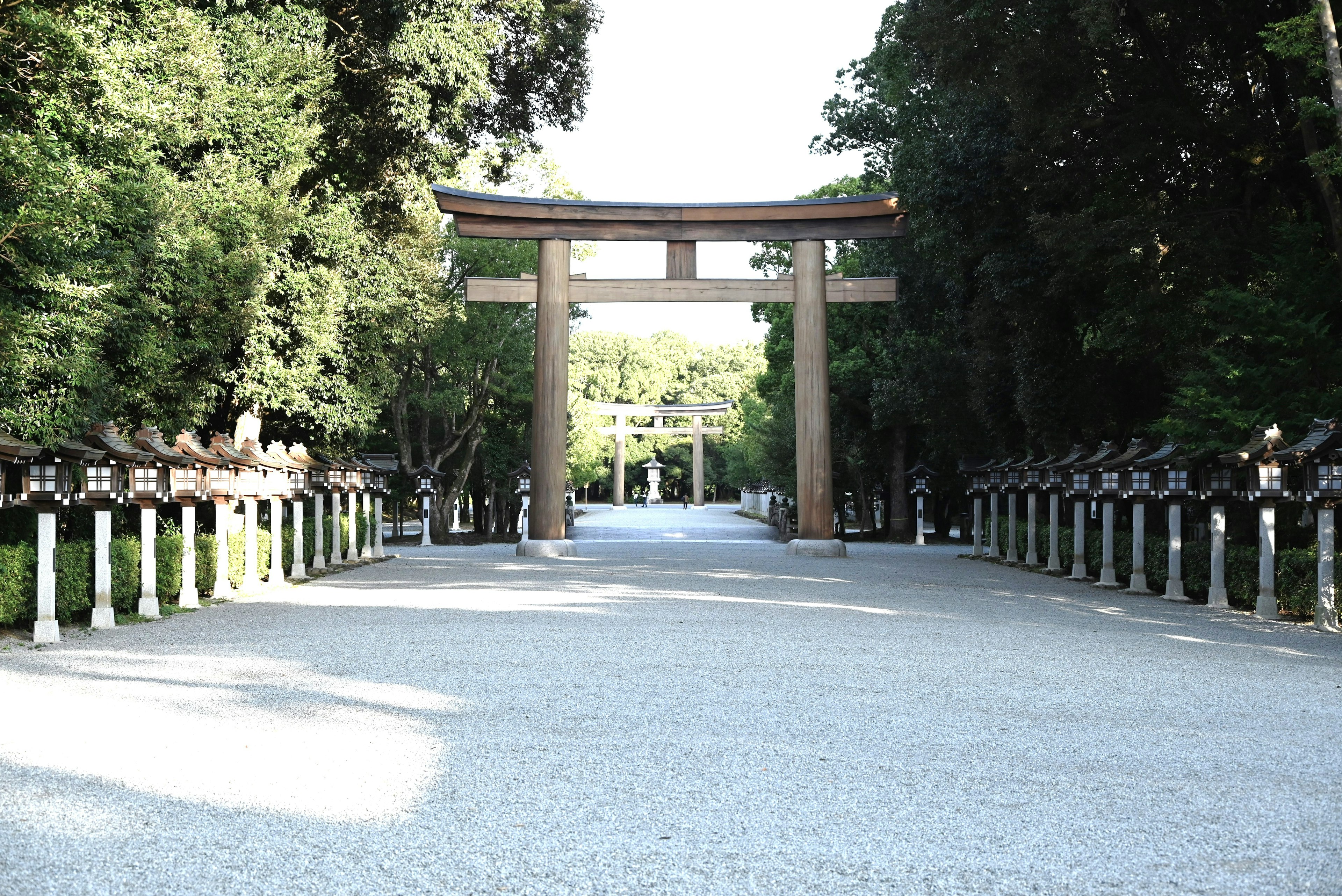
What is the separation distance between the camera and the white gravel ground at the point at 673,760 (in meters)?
3.51

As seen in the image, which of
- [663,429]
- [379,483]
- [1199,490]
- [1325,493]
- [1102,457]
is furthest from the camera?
[663,429]

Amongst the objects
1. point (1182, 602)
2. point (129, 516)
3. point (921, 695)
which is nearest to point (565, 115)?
point (129, 516)

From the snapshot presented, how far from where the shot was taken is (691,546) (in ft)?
81.4

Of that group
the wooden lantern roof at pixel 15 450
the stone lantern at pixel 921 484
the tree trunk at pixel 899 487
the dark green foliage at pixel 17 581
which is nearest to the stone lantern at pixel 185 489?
the dark green foliage at pixel 17 581

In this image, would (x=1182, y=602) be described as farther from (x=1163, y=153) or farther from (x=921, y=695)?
(x=921, y=695)

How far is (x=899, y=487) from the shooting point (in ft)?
92.4

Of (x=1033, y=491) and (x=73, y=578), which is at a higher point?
(x=1033, y=491)

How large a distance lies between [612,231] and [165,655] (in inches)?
511

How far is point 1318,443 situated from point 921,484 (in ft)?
57.5

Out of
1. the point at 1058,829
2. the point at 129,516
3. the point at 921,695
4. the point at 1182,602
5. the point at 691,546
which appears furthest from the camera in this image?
the point at 691,546

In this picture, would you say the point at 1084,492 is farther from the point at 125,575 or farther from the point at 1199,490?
the point at 125,575

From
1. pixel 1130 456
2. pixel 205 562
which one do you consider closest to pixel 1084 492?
pixel 1130 456

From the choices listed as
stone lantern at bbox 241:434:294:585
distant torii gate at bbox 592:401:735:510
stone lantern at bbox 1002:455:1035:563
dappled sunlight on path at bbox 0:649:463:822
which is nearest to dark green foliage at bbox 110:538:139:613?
stone lantern at bbox 241:434:294:585

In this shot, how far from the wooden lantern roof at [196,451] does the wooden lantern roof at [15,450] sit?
2690 mm
